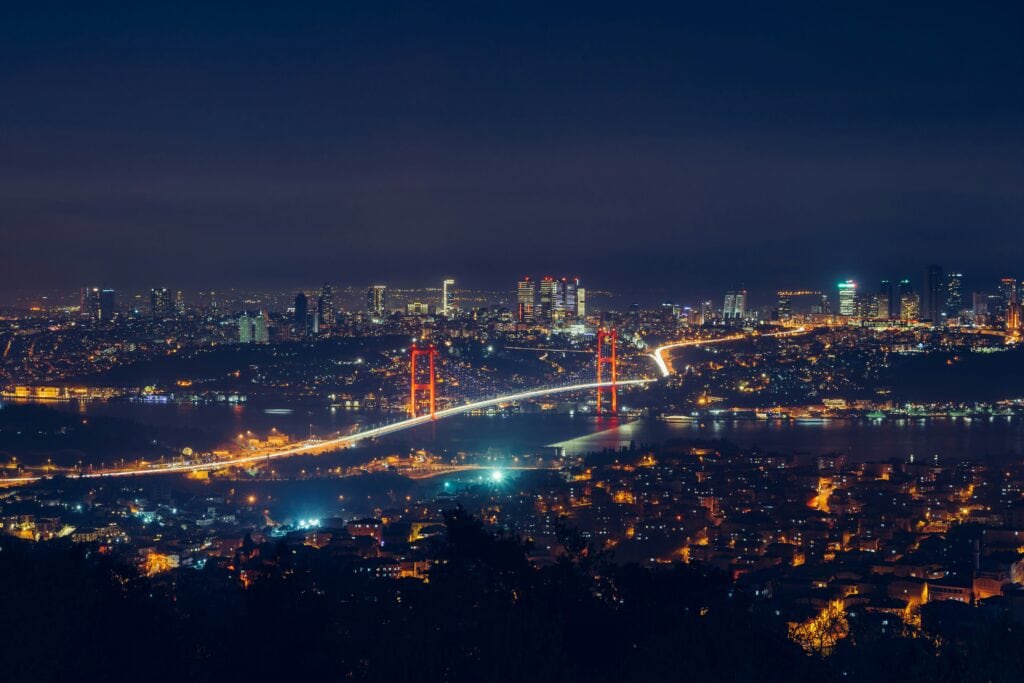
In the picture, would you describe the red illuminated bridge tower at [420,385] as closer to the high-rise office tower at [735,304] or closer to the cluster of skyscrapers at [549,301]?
the cluster of skyscrapers at [549,301]

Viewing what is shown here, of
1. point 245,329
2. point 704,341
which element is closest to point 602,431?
point 704,341

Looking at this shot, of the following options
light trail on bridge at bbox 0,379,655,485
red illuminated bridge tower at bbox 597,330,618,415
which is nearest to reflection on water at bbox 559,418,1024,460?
red illuminated bridge tower at bbox 597,330,618,415

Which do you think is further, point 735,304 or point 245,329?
point 735,304

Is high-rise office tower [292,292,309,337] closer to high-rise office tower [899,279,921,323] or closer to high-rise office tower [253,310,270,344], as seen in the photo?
high-rise office tower [253,310,270,344]

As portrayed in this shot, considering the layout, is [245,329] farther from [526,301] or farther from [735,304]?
[735,304]

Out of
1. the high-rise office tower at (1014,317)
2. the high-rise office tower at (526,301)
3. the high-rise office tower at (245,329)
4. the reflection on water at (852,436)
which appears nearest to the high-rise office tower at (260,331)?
the high-rise office tower at (245,329)

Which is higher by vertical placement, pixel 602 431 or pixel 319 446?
pixel 319 446
